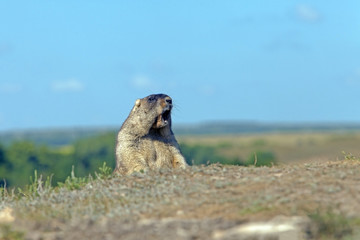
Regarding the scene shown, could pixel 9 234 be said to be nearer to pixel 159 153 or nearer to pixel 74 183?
pixel 74 183

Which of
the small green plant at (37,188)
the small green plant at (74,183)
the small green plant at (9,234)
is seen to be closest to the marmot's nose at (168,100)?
the small green plant at (74,183)

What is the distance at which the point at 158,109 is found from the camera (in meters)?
13.1

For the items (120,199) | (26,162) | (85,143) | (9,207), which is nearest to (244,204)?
(120,199)

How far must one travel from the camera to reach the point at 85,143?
374 ft

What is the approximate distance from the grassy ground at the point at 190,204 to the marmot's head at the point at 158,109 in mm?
2187

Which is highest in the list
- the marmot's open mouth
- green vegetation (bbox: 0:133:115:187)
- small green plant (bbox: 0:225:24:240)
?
the marmot's open mouth

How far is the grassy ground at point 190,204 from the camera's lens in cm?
790

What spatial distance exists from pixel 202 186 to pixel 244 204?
43.2 inches

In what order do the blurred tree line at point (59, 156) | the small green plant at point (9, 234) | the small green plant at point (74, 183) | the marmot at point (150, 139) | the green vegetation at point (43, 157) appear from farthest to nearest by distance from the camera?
the green vegetation at point (43, 157)
the blurred tree line at point (59, 156)
the marmot at point (150, 139)
the small green plant at point (74, 183)
the small green plant at point (9, 234)

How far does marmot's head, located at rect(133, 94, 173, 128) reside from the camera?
42.9 ft

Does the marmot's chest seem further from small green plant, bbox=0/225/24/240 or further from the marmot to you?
small green plant, bbox=0/225/24/240

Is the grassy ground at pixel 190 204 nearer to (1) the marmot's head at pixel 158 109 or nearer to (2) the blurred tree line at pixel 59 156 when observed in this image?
(1) the marmot's head at pixel 158 109

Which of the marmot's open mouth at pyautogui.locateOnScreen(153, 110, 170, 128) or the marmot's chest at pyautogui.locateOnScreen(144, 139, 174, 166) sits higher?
the marmot's open mouth at pyautogui.locateOnScreen(153, 110, 170, 128)

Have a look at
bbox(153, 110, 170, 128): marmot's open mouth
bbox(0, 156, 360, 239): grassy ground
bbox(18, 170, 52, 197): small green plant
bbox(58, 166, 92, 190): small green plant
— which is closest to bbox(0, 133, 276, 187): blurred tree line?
bbox(153, 110, 170, 128): marmot's open mouth
